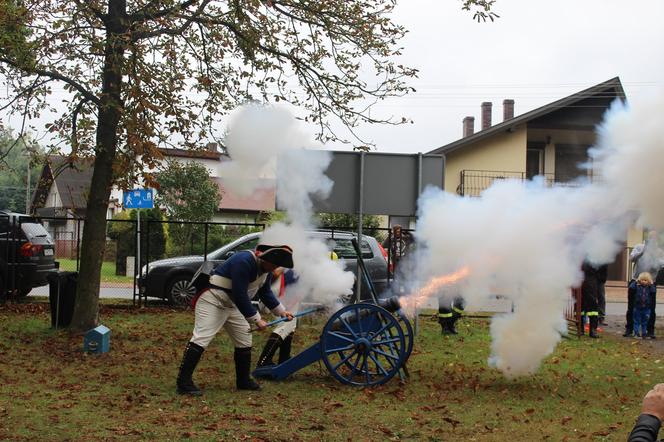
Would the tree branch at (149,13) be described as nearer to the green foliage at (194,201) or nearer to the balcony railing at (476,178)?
the green foliage at (194,201)

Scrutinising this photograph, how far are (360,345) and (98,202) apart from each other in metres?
5.20

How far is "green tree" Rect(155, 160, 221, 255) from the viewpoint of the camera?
16.0m

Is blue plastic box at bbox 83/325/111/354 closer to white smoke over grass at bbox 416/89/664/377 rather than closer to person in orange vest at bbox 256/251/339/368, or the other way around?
person in orange vest at bbox 256/251/339/368

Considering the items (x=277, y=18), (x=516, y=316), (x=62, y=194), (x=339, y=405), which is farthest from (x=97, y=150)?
(x=62, y=194)

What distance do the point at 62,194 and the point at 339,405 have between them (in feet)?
168

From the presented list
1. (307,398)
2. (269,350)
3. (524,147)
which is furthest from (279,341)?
(524,147)

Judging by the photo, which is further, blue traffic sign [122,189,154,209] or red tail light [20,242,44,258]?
blue traffic sign [122,189,154,209]

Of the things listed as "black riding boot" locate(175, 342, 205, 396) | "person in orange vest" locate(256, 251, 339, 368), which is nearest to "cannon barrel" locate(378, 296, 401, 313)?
"person in orange vest" locate(256, 251, 339, 368)

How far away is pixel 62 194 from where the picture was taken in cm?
5381

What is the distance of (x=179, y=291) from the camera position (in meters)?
15.4

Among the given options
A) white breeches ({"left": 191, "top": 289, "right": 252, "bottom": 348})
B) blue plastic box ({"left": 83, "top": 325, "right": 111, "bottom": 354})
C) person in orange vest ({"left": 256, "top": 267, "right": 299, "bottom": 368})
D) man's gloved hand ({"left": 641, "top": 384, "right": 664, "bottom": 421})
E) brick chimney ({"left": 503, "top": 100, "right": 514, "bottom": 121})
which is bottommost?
blue plastic box ({"left": 83, "top": 325, "right": 111, "bottom": 354})

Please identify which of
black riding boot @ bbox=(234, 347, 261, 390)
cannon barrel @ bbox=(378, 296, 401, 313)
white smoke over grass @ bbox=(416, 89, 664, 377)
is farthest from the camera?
cannon barrel @ bbox=(378, 296, 401, 313)

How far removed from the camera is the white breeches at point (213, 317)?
25.9 feet

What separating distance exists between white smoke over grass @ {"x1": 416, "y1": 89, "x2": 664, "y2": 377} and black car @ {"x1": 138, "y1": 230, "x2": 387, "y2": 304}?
19.5 ft
